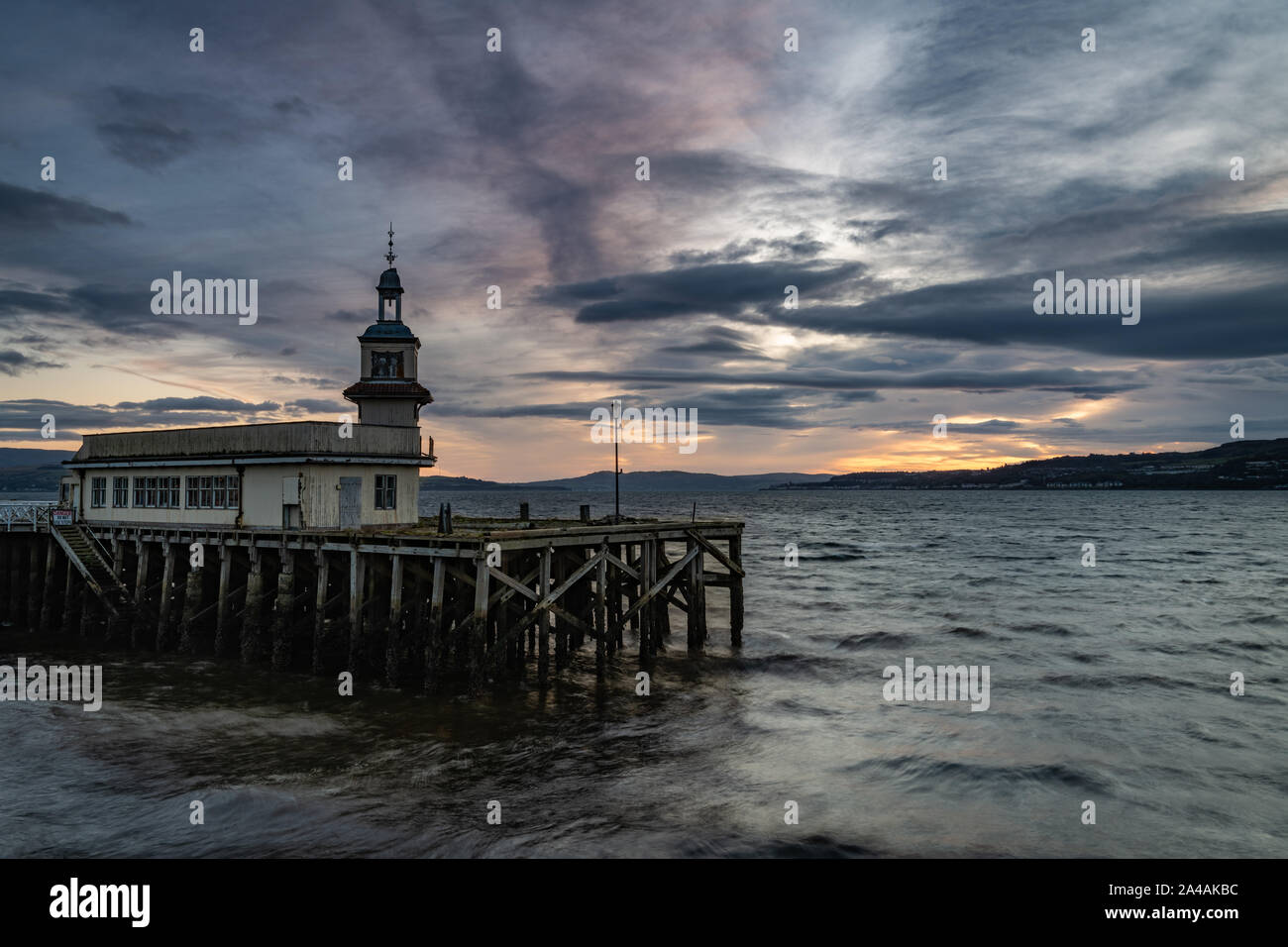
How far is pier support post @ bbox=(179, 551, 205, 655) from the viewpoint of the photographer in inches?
1169

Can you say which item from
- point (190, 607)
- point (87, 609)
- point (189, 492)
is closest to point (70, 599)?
point (87, 609)

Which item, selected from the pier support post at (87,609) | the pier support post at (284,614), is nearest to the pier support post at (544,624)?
the pier support post at (284,614)

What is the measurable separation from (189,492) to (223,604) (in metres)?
5.39

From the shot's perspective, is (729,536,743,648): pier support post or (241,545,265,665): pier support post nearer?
(241,545,265,665): pier support post

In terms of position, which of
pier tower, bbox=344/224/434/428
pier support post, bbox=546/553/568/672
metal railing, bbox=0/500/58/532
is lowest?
pier support post, bbox=546/553/568/672

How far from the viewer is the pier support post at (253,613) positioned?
27891mm

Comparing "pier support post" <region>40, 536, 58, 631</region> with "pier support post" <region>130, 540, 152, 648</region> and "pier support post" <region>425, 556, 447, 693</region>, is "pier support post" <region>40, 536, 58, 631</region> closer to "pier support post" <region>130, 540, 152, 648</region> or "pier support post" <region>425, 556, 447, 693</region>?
"pier support post" <region>130, 540, 152, 648</region>

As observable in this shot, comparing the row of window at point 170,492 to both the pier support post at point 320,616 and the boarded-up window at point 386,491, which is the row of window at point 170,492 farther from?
the pier support post at point 320,616

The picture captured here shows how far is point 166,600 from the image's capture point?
99.2 ft

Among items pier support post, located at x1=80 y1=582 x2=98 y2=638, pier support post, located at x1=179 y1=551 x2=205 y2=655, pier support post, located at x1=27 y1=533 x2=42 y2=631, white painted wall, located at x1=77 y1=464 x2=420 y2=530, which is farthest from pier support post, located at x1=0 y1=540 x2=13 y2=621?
pier support post, located at x1=179 y1=551 x2=205 y2=655

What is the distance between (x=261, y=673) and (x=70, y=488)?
1757 cm

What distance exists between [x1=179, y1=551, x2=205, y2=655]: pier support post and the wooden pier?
0.05 metres
